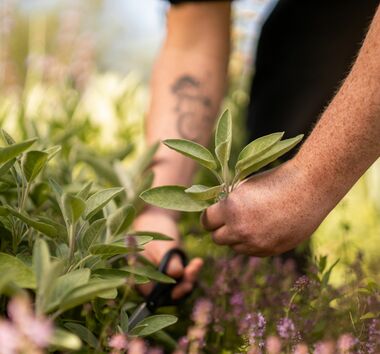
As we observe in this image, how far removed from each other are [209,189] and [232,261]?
0.46 meters

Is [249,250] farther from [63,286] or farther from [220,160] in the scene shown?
[63,286]

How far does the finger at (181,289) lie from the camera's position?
53.9 inches

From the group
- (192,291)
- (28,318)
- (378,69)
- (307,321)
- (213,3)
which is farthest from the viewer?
(213,3)

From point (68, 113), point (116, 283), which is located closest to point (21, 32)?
point (68, 113)

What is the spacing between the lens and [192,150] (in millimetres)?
1008

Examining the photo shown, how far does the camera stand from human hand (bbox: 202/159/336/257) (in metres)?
0.99

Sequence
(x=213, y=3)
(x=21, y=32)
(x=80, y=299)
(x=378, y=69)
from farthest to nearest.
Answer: (x=21, y=32), (x=213, y=3), (x=378, y=69), (x=80, y=299)

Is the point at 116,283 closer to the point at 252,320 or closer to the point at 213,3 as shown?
the point at 252,320

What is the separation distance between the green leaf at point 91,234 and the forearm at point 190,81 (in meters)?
0.89

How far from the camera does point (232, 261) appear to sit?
1.43 meters

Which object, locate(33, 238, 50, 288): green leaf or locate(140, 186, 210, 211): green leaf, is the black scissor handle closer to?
locate(140, 186, 210, 211): green leaf

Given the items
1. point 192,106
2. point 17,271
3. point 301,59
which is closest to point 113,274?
point 17,271

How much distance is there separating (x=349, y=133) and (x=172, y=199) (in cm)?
30

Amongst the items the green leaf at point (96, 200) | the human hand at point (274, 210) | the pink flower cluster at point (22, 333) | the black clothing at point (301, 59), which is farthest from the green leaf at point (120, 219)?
the black clothing at point (301, 59)
